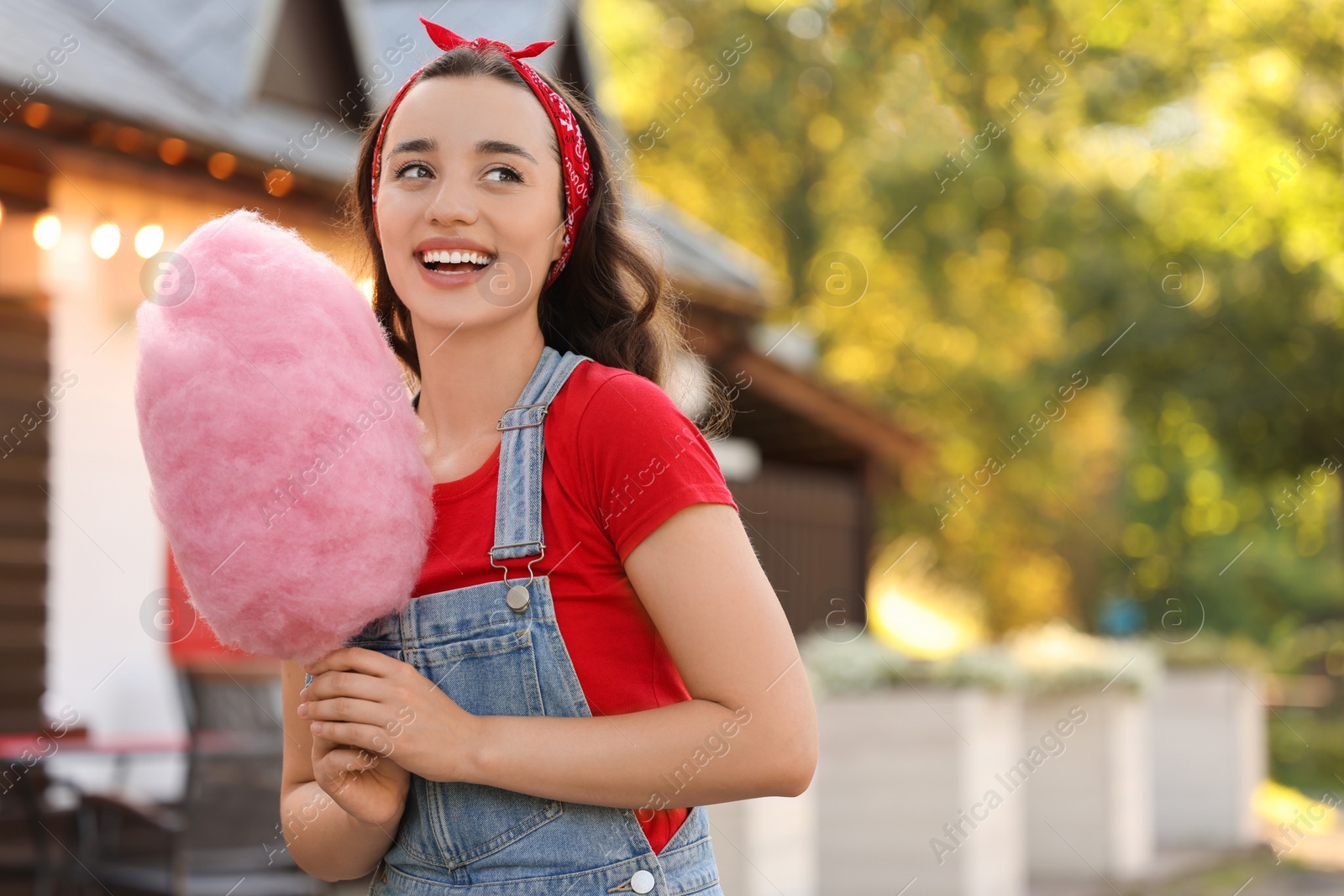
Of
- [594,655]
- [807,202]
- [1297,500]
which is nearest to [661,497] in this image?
[594,655]

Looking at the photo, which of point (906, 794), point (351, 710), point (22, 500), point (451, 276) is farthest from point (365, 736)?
point (906, 794)

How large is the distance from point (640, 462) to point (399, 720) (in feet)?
1.23

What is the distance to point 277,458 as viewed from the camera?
4.76 ft

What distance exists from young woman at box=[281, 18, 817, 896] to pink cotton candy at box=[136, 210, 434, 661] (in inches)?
2.5

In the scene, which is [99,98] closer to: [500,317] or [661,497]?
[500,317]

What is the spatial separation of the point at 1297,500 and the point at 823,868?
5.44m

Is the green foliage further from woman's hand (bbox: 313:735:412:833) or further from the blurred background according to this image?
woman's hand (bbox: 313:735:412:833)

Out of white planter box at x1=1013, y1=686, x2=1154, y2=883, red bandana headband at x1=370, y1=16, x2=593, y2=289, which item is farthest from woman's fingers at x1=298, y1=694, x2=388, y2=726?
white planter box at x1=1013, y1=686, x2=1154, y2=883

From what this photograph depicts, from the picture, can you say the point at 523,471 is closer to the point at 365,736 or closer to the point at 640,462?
the point at 640,462

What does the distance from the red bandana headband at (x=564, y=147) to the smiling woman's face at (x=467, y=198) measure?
19 mm

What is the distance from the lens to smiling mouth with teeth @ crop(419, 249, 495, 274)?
156cm

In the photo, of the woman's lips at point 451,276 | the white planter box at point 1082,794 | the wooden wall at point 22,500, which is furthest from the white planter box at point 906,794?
the woman's lips at point 451,276

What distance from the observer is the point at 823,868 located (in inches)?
262

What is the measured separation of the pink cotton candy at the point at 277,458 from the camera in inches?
57.1
